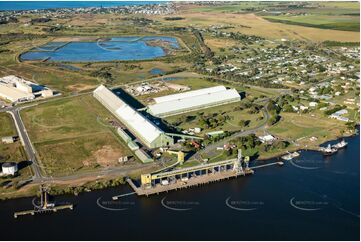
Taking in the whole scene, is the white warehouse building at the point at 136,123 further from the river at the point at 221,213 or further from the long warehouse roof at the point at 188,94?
the river at the point at 221,213

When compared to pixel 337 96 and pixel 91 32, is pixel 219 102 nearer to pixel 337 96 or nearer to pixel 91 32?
pixel 337 96

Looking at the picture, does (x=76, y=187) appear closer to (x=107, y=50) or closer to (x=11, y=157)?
(x=11, y=157)

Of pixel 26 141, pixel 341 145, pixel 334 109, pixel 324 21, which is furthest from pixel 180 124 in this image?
pixel 324 21

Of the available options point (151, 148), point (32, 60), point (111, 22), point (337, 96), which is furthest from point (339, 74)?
point (111, 22)

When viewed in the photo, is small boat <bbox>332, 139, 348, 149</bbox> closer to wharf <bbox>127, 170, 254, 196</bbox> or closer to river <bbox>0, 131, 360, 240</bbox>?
river <bbox>0, 131, 360, 240</bbox>

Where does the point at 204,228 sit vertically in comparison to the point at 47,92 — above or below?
below
